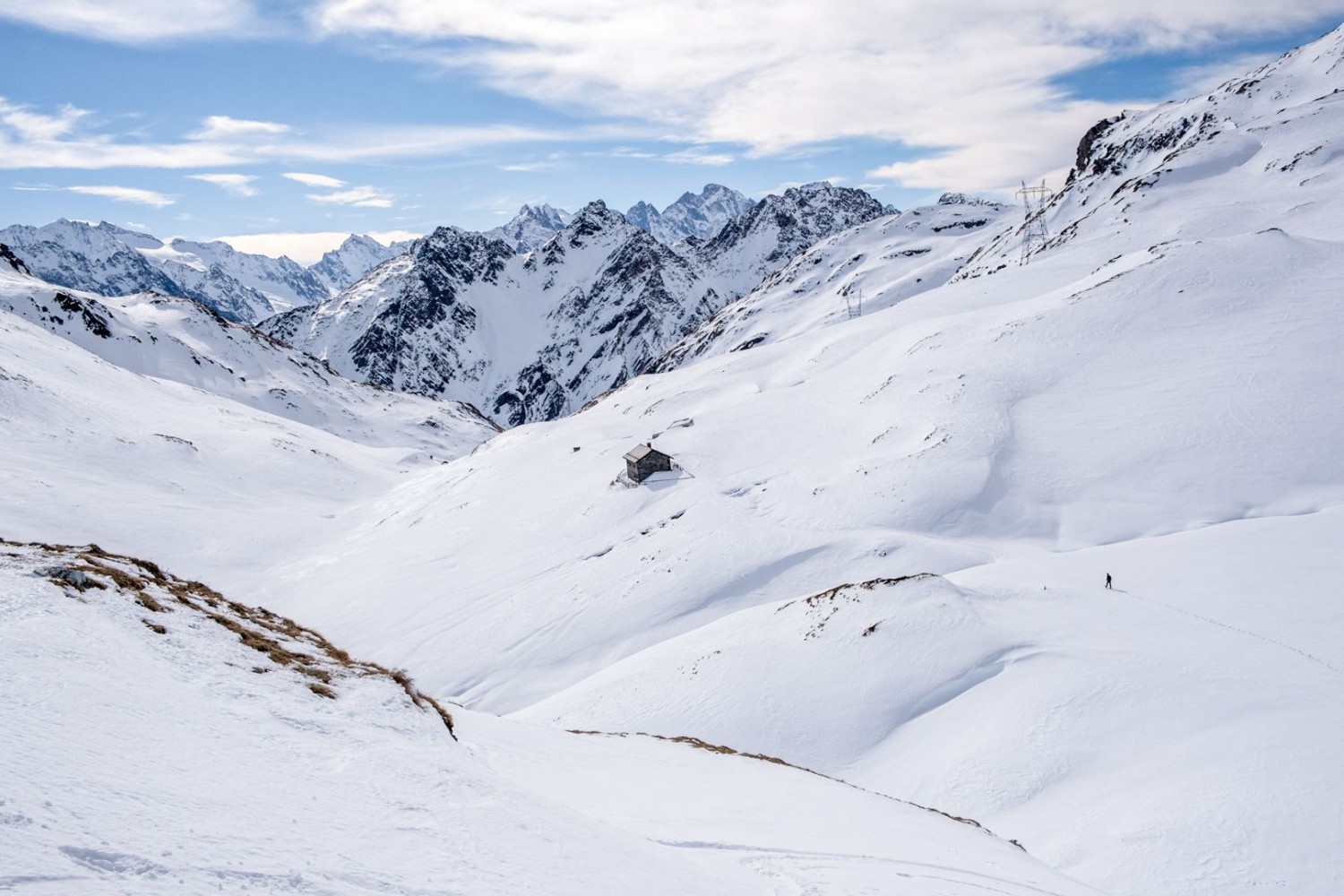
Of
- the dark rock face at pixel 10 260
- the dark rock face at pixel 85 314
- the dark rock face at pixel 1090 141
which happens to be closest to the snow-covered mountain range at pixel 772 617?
the dark rock face at pixel 85 314

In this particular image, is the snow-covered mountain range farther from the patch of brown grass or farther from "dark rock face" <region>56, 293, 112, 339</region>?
"dark rock face" <region>56, 293, 112, 339</region>

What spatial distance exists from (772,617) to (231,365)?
147722mm

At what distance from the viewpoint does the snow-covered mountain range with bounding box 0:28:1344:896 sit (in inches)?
328

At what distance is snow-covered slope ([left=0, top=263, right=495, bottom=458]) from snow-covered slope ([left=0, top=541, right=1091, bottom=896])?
125 m

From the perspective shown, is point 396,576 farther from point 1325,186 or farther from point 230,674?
point 1325,186

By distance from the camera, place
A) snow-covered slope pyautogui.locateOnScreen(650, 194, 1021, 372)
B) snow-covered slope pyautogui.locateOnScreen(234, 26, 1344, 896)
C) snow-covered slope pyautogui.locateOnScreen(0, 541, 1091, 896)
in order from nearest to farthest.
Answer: snow-covered slope pyautogui.locateOnScreen(0, 541, 1091, 896), snow-covered slope pyautogui.locateOnScreen(234, 26, 1344, 896), snow-covered slope pyautogui.locateOnScreen(650, 194, 1021, 372)

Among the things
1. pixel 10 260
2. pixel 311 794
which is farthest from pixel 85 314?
pixel 311 794

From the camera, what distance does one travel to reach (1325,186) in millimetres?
81438

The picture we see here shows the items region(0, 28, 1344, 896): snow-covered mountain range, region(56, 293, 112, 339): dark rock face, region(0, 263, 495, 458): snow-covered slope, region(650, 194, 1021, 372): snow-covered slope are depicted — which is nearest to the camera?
region(0, 28, 1344, 896): snow-covered mountain range

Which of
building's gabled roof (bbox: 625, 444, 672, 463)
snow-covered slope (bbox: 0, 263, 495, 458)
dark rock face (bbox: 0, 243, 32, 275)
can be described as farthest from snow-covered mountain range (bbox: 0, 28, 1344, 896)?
dark rock face (bbox: 0, 243, 32, 275)

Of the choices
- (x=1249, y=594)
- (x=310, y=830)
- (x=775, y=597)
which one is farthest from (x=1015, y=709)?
(x=310, y=830)

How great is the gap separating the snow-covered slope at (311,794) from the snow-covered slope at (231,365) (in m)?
125

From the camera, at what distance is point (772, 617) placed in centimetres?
3116

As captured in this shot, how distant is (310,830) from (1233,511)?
138ft
